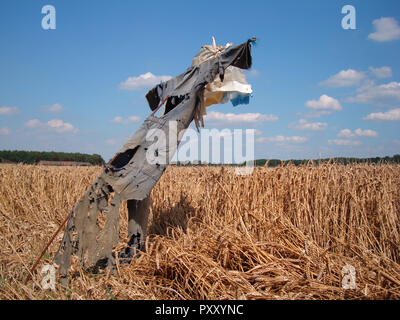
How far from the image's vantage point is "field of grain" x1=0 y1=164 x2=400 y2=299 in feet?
9.01

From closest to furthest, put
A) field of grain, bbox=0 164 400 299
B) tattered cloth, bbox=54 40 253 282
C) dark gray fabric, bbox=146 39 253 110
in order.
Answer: field of grain, bbox=0 164 400 299
tattered cloth, bbox=54 40 253 282
dark gray fabric, bbox=146 39 253 110

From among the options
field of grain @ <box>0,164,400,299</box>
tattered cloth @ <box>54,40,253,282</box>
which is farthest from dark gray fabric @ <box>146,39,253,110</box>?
field of grain @ <box>0,164,400,299</box>

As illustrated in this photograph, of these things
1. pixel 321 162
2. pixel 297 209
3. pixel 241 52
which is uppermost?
pixel 241 52

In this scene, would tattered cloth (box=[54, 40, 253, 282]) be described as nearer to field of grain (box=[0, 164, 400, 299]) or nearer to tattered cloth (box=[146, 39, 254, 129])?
tattered cloth (box=[146, 39, 254, 129])

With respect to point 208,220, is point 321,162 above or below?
above

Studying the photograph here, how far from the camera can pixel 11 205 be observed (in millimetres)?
7066

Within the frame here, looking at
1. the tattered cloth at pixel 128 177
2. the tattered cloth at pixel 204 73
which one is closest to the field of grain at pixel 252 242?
the tattered cloth at pixel 128 177

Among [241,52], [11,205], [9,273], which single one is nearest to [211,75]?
[241,52]

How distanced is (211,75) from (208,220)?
236cm

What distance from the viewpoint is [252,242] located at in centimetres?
324

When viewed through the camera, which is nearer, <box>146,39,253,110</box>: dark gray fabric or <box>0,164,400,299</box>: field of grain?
Answer: <box>0,164,400,299</box>: field of grain

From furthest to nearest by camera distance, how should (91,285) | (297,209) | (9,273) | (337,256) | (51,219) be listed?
(51,219) < (297,209) < (9,273) < (337,256) < (91,285)

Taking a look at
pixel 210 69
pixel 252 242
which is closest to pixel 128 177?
pixel 252 242
